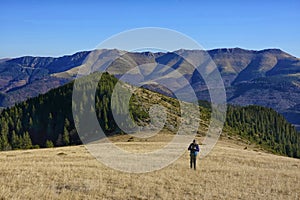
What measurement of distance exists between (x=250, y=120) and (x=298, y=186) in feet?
540

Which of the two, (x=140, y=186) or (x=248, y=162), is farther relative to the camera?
(x=248, y=162)

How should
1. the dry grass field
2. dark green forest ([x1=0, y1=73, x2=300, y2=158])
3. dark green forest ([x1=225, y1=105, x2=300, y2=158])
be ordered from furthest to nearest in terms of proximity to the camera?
dark green forest ([x1=225, y1=105, x2=300, y2=158]) < dark green forest ([x1=0, y1=73, x2=300, y2=158]) < the dry grass field

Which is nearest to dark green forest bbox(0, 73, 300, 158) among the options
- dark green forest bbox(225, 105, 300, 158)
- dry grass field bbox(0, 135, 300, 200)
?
dark green forest bbox(225, 105, 300, 158)

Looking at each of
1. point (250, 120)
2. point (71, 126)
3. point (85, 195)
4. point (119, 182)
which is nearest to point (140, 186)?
point (119, 182)

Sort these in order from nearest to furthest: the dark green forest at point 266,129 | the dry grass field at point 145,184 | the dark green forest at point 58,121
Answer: the dry grass field at point 145,184
the dark green forest at point 58,121
the dark green forest at point 266,129

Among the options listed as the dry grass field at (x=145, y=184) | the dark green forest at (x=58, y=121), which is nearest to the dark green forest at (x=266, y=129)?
the dark green forest at (x=58, y=121)

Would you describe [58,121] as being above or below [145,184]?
below

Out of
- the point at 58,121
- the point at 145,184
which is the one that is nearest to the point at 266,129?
the point at 58,121

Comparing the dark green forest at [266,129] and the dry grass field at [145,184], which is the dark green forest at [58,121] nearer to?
the dark green forest at [266,129]

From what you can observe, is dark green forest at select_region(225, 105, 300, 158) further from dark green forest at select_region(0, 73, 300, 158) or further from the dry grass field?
the dry grass field

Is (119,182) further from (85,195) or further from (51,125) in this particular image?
(51,125)

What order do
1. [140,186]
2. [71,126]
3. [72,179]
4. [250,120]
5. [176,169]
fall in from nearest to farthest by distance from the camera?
[140,186] → [72,179] → [176,169] → [71,126] → [250,120]

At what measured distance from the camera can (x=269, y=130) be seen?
187375 millimetres

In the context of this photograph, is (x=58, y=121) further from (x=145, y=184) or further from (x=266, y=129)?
(x=145, y=184)
